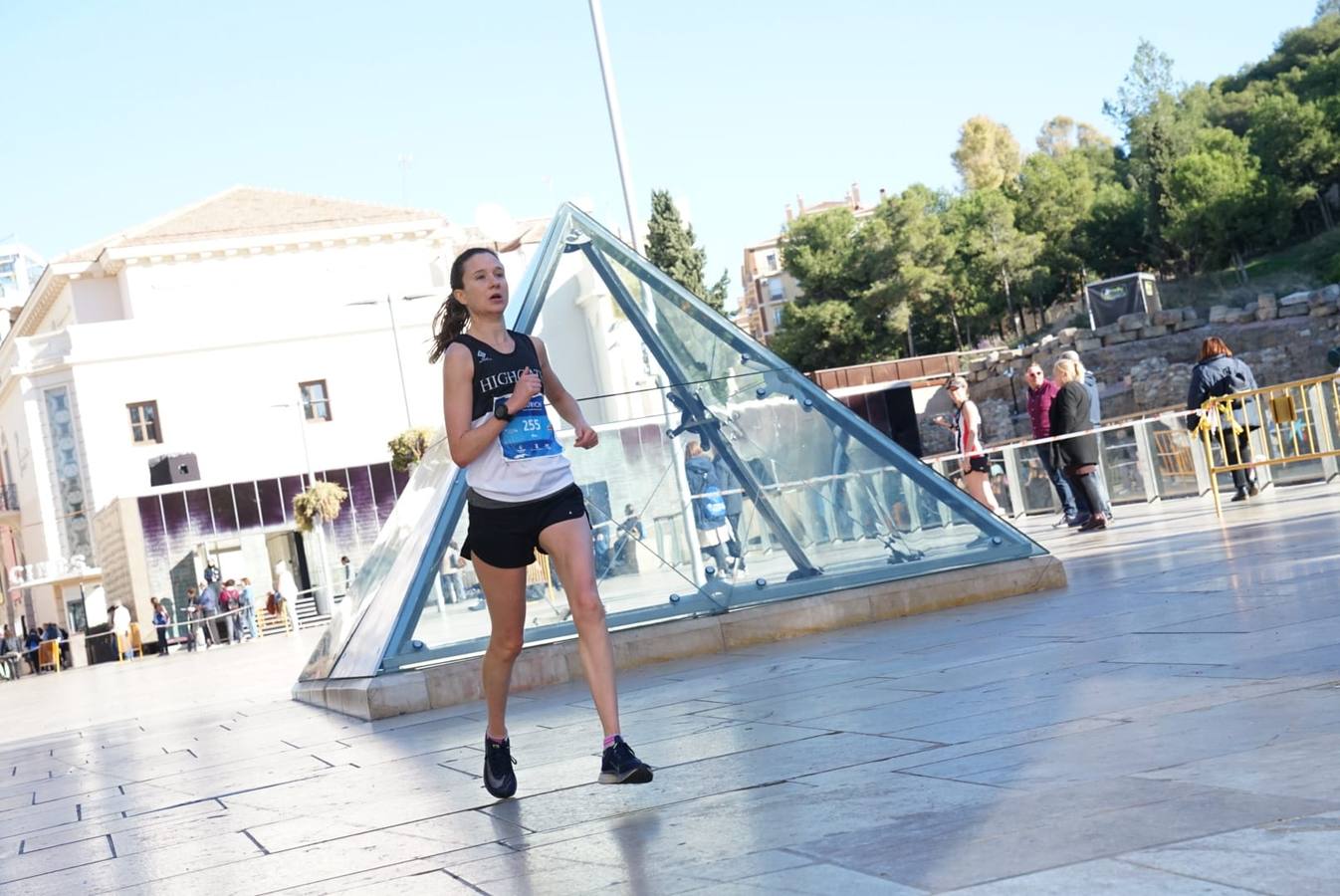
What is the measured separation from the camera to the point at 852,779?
4.04 metres

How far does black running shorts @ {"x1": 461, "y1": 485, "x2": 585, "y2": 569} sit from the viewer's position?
4.71 m

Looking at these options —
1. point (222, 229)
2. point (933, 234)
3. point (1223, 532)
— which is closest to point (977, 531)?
point (1223, 532)

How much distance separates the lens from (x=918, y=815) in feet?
11.3

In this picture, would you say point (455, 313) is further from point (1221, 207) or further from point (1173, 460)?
point (1221, 207)

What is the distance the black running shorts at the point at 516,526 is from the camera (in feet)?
15.4

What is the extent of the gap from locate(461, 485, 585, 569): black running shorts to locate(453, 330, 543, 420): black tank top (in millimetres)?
321

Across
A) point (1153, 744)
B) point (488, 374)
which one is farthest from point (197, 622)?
point (1153, 744)

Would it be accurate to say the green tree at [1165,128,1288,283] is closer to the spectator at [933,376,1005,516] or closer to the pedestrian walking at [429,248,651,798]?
the spectator at [933,376,1005,516]

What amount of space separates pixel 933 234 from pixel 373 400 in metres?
50.3

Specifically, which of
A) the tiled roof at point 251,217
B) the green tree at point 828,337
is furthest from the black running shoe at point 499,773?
the green tree at point 828,337

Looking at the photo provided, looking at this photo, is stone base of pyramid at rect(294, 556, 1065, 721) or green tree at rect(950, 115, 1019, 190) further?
green tree at rect(950, 115, 1019, 190)

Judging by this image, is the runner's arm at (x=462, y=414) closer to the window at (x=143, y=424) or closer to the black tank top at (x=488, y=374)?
the black tank top at (x=488, y=374)

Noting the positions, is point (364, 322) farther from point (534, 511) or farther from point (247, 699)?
point (534, 511)

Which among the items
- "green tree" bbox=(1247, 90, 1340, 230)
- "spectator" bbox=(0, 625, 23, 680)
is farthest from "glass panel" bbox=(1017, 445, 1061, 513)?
"green tree" bbox=(1247, 90, 1340, 230)
